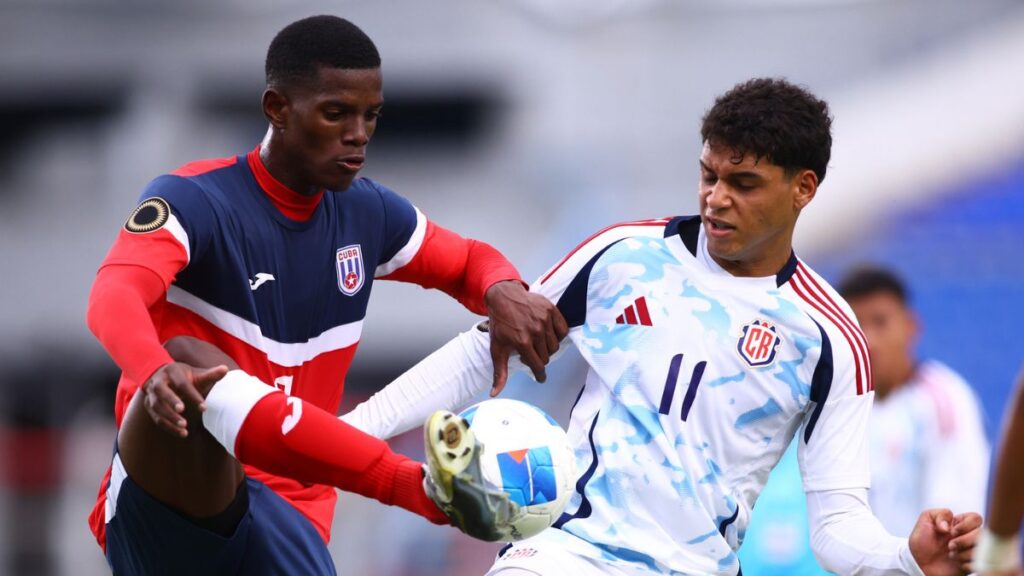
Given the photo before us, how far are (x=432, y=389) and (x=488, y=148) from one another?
16.0 metres

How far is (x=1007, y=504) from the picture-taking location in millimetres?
3330

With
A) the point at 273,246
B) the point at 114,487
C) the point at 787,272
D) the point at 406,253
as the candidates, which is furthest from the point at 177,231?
the point at 787,272

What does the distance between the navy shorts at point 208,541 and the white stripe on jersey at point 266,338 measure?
15.4 inches

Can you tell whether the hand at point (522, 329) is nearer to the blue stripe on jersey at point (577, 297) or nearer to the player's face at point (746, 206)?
the blue stripe on jersey at point (577, 297)

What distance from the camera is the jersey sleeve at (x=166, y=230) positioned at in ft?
13.6

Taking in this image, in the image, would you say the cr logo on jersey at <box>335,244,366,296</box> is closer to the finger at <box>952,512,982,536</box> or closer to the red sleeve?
the red sleeve

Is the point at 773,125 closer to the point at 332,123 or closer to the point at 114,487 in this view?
the point at 332,123

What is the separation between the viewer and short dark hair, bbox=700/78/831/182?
459 cm

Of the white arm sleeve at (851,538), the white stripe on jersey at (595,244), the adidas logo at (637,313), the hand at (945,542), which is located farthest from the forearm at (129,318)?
the hand at (945,542)

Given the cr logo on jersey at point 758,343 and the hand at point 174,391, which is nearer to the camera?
the hand at point 174,391

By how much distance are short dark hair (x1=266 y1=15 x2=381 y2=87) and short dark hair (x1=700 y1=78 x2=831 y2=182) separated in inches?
41.9

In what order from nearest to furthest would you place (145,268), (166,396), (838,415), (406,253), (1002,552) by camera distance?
(1002,552) < (166,396) < (145,268) < (838,415) < (406,253)

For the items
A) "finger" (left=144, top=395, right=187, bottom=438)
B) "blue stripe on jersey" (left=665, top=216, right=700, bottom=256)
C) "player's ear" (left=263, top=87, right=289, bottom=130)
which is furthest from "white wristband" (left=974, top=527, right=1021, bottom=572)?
"player's ear" (left=263, top=87, right=289, bottom=130)

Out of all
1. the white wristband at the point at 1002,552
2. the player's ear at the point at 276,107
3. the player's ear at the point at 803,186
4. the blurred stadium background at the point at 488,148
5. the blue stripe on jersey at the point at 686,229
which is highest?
the player's ear at the point at 803,186
